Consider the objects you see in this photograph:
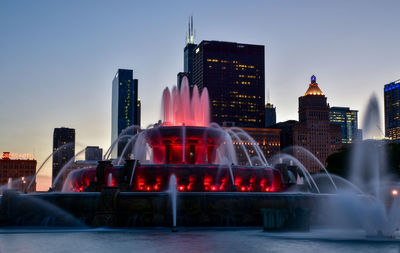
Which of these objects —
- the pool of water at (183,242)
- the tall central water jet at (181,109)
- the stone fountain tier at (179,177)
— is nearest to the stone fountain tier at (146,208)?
the pool of water at (183,242)

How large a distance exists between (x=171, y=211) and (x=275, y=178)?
13847mm

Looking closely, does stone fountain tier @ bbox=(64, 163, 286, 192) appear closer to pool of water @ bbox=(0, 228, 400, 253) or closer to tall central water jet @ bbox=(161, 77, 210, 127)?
pool of water @ bbox=(0, 228, 400, 253)

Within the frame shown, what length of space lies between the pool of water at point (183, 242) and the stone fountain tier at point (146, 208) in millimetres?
2544

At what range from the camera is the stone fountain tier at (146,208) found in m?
28.5

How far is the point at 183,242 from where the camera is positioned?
2058 cm

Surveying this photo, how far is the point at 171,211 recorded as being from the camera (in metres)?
28.4

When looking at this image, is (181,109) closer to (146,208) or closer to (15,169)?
(146,208)

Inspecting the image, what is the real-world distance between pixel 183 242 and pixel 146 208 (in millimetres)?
8409

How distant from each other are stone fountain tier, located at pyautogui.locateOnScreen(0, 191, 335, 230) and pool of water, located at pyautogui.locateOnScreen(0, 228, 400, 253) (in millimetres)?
2544

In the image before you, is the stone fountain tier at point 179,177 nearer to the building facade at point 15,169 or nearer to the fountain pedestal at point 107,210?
the fountain pedestal at point 107,210

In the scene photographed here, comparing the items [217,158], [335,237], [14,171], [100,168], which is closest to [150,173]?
[100,168]

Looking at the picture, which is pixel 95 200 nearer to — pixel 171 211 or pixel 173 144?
pixel 171 211

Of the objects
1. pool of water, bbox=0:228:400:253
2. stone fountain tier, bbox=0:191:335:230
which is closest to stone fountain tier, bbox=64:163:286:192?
stone fountain tier, bbox=0:191:335:230

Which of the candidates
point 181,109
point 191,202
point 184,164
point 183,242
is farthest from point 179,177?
point 183,242
